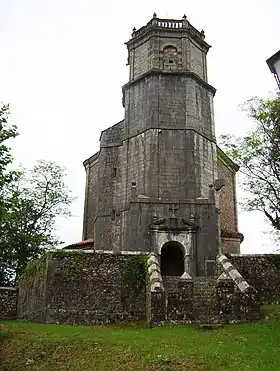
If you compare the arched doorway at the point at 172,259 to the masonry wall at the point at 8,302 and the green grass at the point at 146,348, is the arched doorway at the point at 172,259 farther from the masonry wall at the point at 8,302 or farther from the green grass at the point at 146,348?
the green grass at the point at 146,348

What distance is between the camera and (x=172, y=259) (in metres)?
26.2

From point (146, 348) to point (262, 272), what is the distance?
10.7 m

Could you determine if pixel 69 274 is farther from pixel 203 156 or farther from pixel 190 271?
pixel 203 156

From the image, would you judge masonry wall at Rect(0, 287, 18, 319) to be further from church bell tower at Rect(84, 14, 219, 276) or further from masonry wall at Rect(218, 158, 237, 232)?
masonry wall at Rect(218, 158, 237, 232)

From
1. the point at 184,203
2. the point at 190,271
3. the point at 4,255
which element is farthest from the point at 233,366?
the point at 4,255

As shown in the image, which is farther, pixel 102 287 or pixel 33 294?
pixel 33 294

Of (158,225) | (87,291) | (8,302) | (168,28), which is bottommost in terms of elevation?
(8,302)

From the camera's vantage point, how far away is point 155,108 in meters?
28.7

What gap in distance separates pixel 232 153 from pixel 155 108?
674 cm

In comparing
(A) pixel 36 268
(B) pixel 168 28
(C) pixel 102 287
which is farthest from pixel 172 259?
(B) pixel 168 28

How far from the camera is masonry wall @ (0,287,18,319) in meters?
24.5

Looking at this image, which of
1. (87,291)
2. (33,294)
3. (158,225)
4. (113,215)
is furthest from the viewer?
(113,215)

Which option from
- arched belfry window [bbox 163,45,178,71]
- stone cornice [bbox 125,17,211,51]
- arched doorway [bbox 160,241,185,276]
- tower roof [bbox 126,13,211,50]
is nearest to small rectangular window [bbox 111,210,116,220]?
arched doorway [bbox 160,241,185,276]

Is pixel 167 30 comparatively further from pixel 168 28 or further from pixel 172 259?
pixel 172 259
